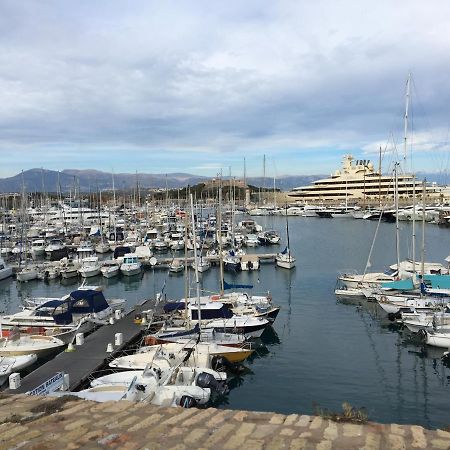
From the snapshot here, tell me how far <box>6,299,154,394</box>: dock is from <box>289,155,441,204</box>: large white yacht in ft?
304

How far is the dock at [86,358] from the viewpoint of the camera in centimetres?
1595

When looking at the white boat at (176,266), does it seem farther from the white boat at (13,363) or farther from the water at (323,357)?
the white boat at (13,363)

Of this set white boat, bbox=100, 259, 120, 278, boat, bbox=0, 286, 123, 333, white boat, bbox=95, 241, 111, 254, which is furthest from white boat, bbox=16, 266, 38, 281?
boat, bbox=0, 286, 123, 333

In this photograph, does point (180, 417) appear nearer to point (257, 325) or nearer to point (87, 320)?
point (257, 325)

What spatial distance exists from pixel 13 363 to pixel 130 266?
23088mm

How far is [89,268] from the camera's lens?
40125 mm

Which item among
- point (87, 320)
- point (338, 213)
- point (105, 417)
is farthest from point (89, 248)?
point (338, 213)

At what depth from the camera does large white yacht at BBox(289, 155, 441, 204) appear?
111 metres

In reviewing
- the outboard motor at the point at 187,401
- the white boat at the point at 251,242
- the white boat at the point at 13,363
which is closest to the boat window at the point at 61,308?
the white boat at the point at 13,363

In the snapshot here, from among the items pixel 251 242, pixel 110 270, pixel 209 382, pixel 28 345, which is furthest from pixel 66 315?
pixel 251 242

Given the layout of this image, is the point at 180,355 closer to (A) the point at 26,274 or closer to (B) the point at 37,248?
(A) the point at 26,274

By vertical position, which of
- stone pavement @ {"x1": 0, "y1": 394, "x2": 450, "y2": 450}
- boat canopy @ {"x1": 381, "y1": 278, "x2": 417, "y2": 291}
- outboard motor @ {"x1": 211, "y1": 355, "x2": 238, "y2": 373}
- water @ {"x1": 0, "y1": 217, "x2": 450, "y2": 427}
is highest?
stone pavement @ {"x1": 0, "y1": 394, "x2": 450, "y2": 450}

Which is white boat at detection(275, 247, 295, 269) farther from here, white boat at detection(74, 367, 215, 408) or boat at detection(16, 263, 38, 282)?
white boat at detection(74, 367, 215, 408)

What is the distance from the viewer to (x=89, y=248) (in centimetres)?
4778
